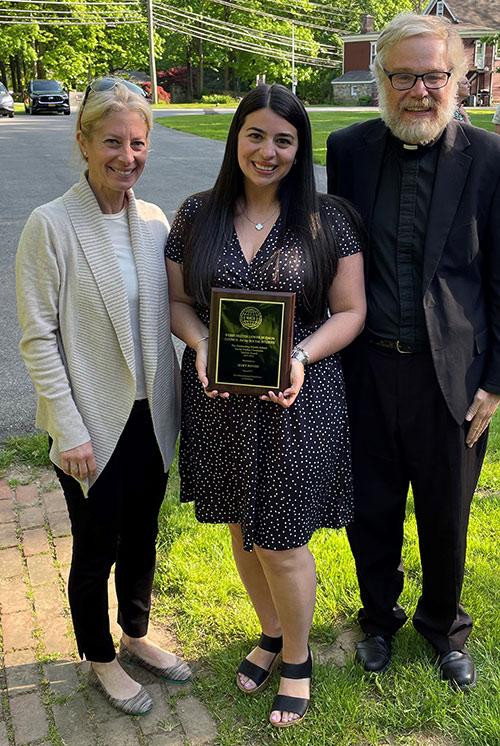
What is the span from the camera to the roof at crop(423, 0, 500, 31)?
5009 cm

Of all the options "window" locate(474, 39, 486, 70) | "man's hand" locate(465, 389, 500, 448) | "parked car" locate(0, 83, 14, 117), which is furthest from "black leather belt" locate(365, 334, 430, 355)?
"window" locate(474, 39, 486, 70)

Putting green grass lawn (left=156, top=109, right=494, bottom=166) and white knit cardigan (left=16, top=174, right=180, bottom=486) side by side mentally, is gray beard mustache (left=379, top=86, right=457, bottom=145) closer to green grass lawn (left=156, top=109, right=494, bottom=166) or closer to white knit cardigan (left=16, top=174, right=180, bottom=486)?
white knit cardigan (left=16, top=174, right=180, bottom=486)

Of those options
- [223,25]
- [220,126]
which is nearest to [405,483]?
[220,126]

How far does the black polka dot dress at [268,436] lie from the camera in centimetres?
232

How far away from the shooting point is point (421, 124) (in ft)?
7.68

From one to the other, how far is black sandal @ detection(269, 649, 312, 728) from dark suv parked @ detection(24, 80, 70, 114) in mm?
33974

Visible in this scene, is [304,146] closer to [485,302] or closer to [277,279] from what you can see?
[277,279]

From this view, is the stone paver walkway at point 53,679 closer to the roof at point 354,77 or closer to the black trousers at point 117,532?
the black trousers at point 117,532

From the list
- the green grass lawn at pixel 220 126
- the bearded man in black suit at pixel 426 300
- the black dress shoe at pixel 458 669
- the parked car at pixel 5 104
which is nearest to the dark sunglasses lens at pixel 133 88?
the bearded man in black suit at pixel 426 300

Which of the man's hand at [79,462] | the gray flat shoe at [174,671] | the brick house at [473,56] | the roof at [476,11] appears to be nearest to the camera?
the man's hand at [79,462]

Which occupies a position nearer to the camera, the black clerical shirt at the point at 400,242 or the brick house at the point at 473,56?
the black clerical shirt at the point at 400,242

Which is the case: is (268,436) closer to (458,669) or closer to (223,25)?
(458,669)

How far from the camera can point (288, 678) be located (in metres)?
2.66

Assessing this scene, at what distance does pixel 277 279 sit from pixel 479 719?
1618mm
